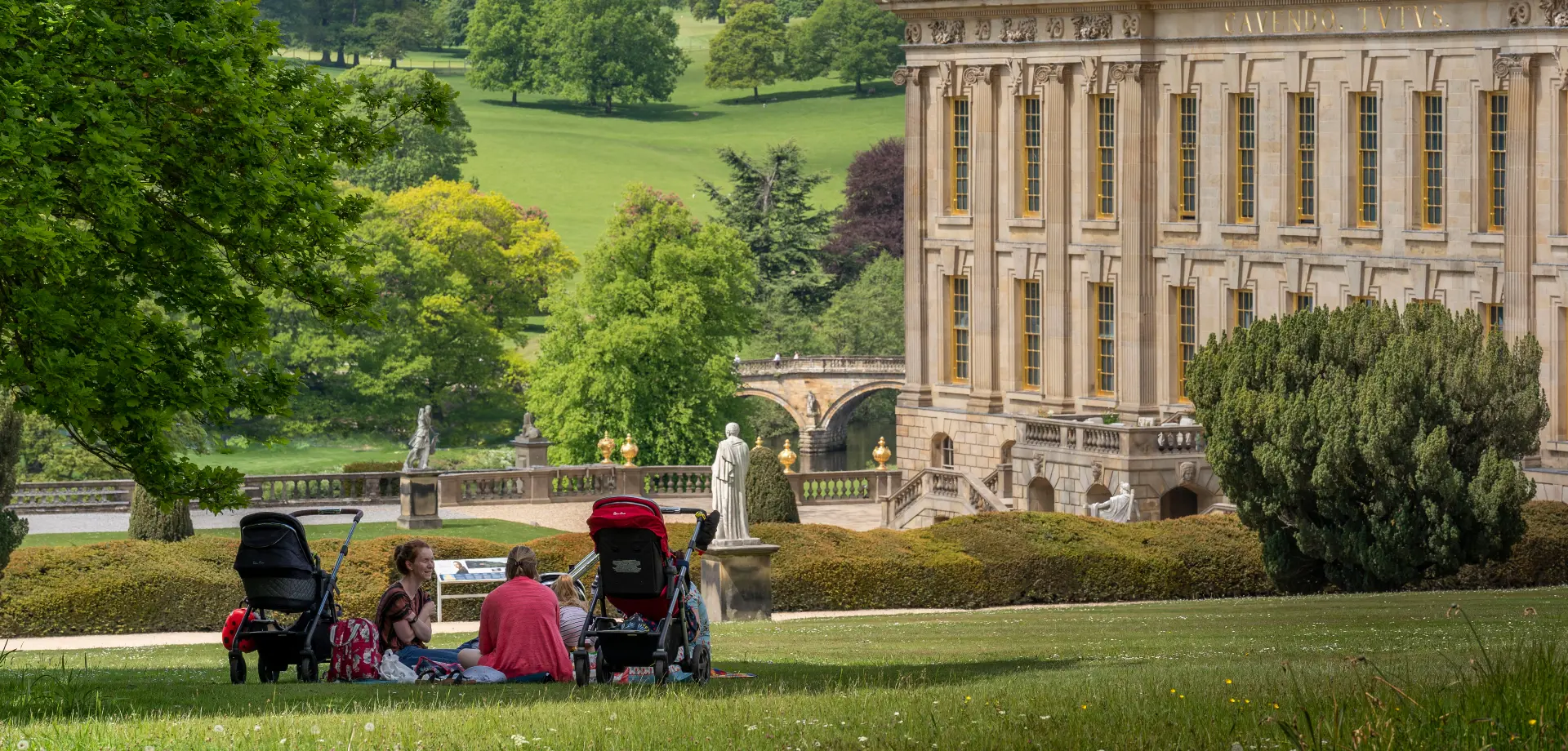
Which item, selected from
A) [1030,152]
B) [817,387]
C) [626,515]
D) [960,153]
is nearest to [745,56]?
[817,387]

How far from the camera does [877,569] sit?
4272cm

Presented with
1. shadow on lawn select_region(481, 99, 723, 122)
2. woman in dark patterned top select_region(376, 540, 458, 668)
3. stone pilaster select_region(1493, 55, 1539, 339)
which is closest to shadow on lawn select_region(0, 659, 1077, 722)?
woman in dark patterned top select_region(376, 540, 458, 668)

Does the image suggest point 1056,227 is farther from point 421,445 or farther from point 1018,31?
point 421,445

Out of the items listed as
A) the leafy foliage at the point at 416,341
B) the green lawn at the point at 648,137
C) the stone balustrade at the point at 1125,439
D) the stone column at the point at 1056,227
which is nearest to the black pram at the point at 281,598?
the stone balustrade at the point at 1125,439

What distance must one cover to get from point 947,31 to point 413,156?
256ft

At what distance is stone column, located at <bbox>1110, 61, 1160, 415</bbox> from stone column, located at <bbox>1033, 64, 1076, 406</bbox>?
1.59 meters

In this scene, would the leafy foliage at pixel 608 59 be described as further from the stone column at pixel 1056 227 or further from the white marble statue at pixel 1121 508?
the white marble statue at pixel 1121 508

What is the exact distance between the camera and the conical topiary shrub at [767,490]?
55062mm

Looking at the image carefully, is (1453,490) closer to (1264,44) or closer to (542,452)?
(1264,44)

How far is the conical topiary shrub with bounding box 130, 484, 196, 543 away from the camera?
50125mm

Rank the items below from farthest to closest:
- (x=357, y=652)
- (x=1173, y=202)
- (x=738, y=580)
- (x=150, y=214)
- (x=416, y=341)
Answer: (x=416, y=341) → (x=1173, y=202) → (x=738, y=580) → (x=357, y=652) → (x=150, y=214)

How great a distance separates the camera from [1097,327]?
67250 mm

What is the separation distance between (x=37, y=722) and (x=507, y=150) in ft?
480

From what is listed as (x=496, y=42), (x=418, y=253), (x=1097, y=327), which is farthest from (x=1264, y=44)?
(x=496, y=42)
